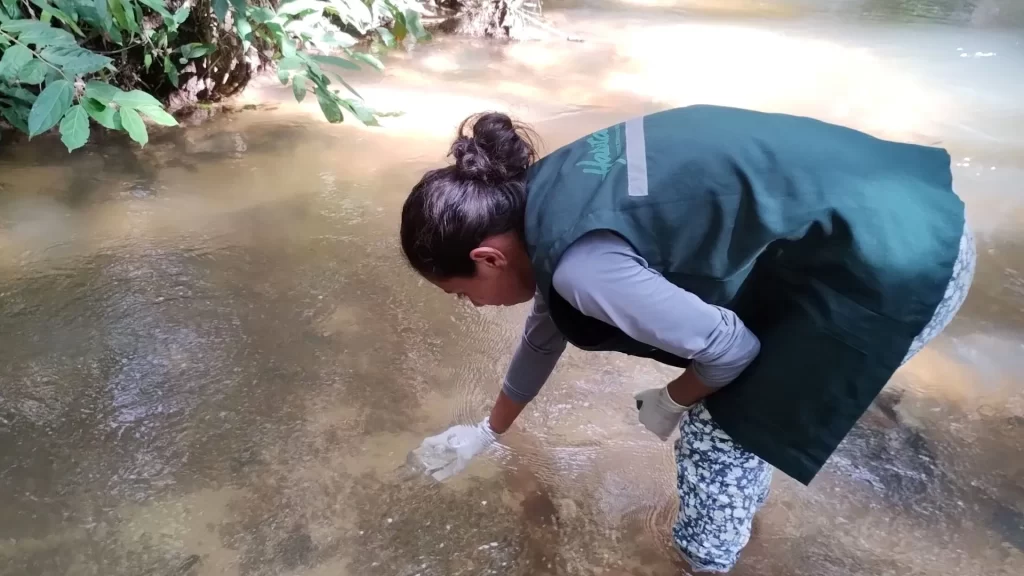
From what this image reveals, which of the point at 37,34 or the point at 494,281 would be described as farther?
the point at 37,34

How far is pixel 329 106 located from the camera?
2156 millimetres

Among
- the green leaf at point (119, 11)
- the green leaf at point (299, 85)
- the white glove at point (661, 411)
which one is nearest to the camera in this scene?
the white glove at point (661, 411)

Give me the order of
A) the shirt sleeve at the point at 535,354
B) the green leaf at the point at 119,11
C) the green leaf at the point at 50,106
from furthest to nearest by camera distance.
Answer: the green leaf at the point at 119,11 < the green leaf at the point at 50,106 < the shirt sleeve at the point at 535,354

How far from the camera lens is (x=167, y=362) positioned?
1726mm

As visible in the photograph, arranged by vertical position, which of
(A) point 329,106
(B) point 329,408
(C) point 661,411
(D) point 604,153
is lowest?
(B) point 329,408

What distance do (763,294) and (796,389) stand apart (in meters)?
0.14

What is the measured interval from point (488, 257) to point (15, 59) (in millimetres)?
1447

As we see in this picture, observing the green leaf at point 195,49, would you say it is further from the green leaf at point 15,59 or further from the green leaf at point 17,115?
the green leaf at point 15,59

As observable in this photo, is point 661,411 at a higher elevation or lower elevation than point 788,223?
lower

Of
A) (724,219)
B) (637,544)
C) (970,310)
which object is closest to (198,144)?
(637,544)

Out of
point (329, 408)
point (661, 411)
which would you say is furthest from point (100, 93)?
point (661, 411)

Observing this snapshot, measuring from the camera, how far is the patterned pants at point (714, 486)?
3.77ft

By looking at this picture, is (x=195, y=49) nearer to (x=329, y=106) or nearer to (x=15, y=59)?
(x=329, y=106)

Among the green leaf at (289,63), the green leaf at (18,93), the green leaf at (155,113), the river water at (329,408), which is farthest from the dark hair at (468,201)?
the green leaf at (18,93)
